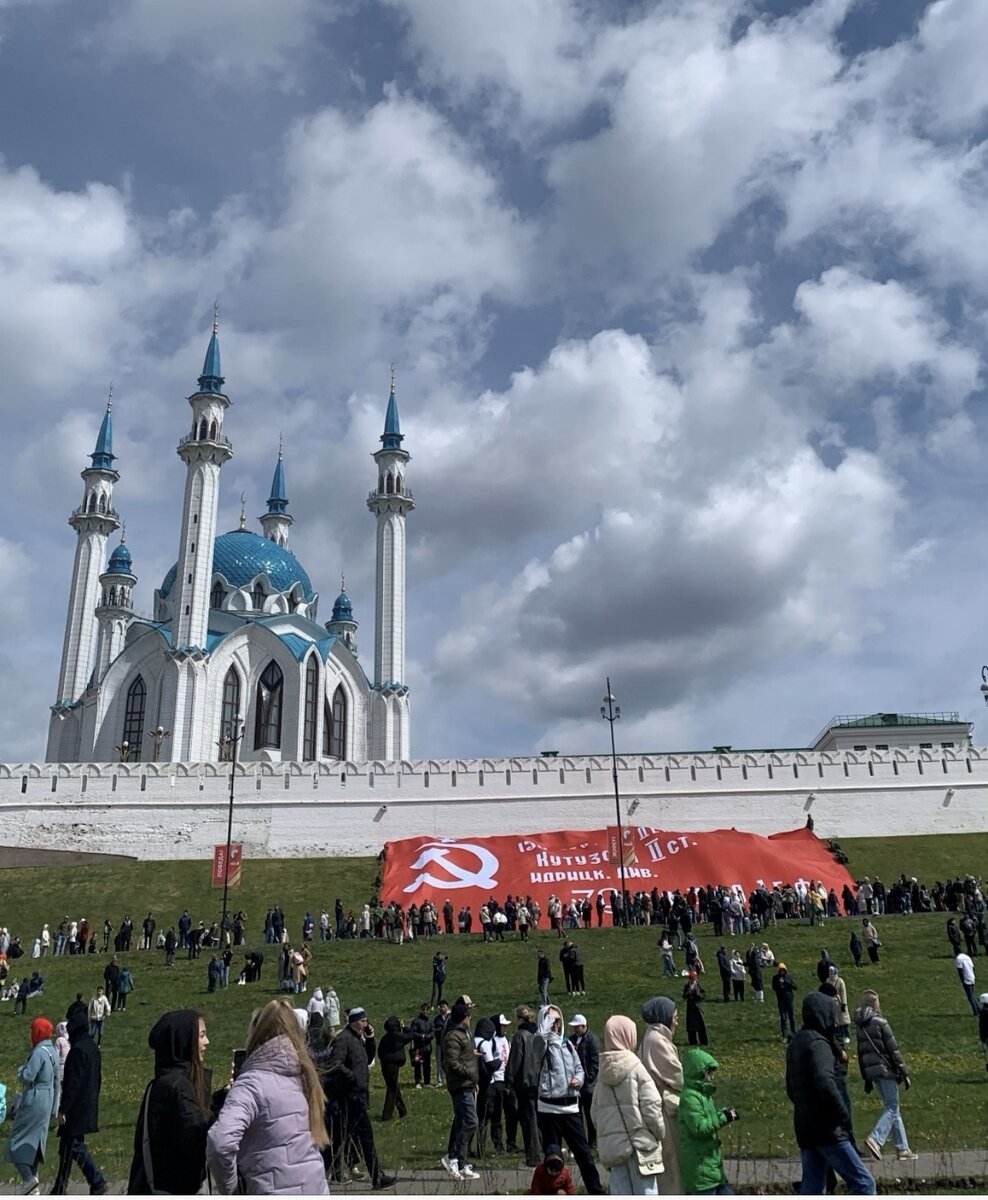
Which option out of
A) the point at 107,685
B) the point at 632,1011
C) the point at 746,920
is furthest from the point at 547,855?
the point at 107,685

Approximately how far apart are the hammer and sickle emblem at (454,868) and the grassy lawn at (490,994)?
2.19 meters

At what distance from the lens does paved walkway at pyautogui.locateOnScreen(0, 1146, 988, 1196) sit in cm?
858

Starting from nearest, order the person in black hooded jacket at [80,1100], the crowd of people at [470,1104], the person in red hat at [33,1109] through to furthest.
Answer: the crowd of people at [470,1104] < the person in red hat at [33,1109] < the person in black hooded jacket at [80,1100]

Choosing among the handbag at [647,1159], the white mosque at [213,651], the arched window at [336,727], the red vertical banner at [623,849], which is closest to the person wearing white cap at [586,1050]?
the handbag at [647,1159]

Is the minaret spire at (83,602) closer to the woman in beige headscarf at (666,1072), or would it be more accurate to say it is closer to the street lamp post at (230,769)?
the street lamp post at (230,769)

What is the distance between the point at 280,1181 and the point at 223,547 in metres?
66.8

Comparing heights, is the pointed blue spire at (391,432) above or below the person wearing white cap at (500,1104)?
above

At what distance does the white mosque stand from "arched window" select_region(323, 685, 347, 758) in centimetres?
8

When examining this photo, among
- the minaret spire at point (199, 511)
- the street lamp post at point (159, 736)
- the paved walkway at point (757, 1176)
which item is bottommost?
the paved walkway at point (757, 1176)

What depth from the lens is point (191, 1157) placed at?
183 inches

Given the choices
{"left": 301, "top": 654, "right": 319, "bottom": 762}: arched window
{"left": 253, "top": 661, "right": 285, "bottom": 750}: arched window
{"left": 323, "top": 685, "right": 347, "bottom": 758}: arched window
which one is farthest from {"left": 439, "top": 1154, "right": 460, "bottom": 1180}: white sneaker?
{"left": 323, "top": 685, "right": 347, "bottom": 758}: arched window

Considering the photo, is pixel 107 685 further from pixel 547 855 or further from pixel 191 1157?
pixel 191 1157

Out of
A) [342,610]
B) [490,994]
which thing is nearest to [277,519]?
[342,610]

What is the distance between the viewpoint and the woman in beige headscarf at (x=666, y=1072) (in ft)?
21.3
